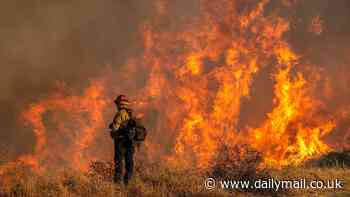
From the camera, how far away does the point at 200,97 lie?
28.2 metres

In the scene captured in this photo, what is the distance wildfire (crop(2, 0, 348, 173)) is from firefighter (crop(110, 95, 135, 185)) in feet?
46.3

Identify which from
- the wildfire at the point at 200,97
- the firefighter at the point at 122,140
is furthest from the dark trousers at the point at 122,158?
the wildfire at the point at 200,97

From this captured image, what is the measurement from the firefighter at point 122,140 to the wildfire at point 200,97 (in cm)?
1412

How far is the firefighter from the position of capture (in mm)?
9180

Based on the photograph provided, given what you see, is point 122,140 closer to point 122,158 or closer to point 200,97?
point 122,158

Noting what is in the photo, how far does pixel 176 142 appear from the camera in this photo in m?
28.0

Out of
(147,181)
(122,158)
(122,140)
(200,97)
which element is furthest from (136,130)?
(200,97)

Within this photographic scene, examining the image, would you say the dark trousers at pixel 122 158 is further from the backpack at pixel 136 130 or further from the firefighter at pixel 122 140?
the backpack at pixel 136 130

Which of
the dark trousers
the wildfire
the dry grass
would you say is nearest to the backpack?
the dark trousers

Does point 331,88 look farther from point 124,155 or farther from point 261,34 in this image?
point 124,155

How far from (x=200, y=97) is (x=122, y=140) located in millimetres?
19139

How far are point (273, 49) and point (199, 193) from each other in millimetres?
20006

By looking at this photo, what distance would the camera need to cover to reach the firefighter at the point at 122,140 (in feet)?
30.1

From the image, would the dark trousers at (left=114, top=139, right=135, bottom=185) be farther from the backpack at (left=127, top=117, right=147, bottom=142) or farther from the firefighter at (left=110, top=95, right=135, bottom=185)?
the backpack at (left=127, top=117, right=147, bottom=142)
